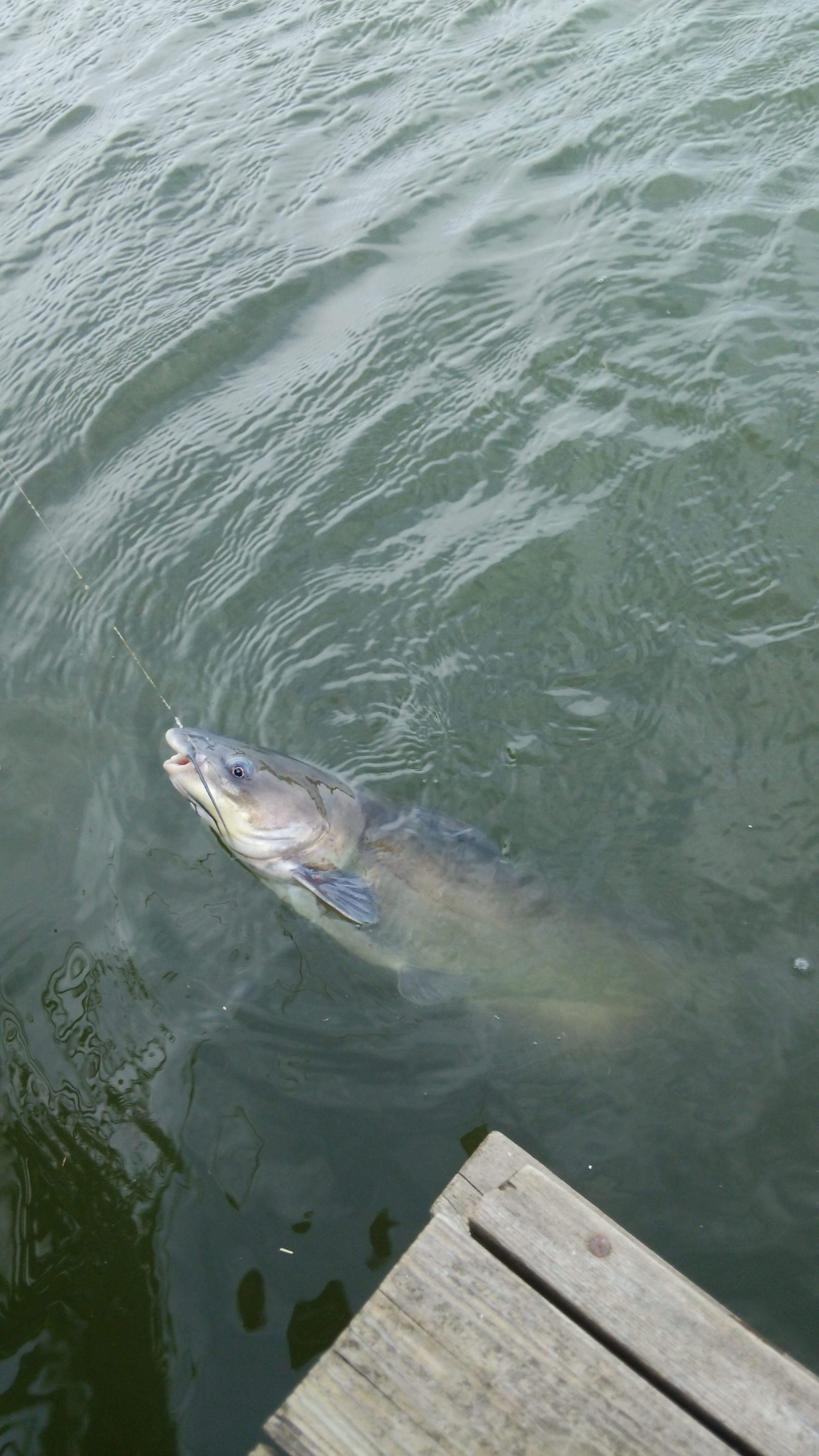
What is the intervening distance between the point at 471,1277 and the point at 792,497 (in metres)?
4.11

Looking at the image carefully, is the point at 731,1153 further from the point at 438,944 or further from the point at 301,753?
the point at 301,753

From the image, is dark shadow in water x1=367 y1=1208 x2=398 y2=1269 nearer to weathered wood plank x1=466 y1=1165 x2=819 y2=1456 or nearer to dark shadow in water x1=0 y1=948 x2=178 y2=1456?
dark shadow in water x1=0 y1=948 x2=178 y2=1456

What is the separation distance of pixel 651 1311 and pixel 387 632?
3.42 metres

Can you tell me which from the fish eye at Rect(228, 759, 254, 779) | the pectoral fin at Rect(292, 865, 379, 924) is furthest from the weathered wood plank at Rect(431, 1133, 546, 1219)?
the fish eye at Rect(228, 759, 254, 779)

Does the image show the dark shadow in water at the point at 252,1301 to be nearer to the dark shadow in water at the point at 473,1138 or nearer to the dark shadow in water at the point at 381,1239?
the dark shadow in water at the point at 381,1239

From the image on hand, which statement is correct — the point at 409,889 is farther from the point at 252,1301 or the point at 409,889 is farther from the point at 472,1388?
the point at 472,1388

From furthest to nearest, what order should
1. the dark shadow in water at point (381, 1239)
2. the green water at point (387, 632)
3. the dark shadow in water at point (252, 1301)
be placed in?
the green water at point (387, 632), the dark shadow in water at point (381, 1239), the dark shadow in water at point (252, 1301)

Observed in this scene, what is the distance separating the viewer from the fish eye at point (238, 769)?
14.1 ft

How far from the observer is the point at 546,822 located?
448 cm

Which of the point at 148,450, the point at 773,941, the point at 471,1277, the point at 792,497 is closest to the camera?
the point at 471,1277

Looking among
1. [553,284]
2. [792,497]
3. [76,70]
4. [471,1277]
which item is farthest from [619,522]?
[76,70]

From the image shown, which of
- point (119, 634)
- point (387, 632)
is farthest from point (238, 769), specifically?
point (119, 634)

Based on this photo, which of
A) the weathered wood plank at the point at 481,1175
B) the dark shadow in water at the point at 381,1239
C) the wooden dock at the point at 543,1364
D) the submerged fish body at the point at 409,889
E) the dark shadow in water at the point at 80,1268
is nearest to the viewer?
the wooden dock at the point at 543,1364

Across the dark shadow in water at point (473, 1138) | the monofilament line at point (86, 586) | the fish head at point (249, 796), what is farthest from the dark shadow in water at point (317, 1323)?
the monofilament line at point (86, 586)
